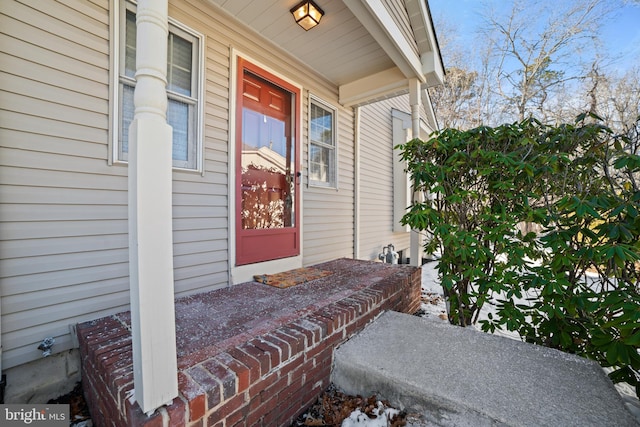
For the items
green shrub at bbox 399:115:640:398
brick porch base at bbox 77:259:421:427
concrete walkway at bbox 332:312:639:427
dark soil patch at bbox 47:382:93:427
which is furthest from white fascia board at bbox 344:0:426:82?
dark soil patch at bbox 47:382:93:427

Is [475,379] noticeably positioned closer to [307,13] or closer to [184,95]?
[184,95]

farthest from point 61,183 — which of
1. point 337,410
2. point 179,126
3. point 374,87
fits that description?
point 374,87

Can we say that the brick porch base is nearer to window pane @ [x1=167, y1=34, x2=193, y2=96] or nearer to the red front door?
the red front door

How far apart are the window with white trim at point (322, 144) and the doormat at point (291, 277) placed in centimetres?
119

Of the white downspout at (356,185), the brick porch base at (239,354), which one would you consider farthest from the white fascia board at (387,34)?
the brick porch base at (239,354)

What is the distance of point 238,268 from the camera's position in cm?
270

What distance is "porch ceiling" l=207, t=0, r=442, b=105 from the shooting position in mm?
2607

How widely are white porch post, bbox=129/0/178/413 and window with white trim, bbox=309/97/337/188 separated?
272 centimetres

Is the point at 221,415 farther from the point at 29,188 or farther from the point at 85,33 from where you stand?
the point at 85,33

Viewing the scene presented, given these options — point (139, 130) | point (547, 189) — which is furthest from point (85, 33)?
point (547, 189)

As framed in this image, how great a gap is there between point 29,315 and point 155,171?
147 centimetres

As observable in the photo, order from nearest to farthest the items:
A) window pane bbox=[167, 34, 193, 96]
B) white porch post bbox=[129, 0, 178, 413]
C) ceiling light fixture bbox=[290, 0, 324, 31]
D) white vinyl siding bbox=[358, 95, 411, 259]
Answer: white porch post bbox=[129, 0, 178, 413]
window pane bbox=[167, 34, 193, 96]
ceiling light fixture bbox=[290, 0, 324, 31]
white vinyl siding bbox=[358, 95, 411, 259]

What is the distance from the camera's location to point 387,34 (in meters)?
2.85

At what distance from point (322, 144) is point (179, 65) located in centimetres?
200
